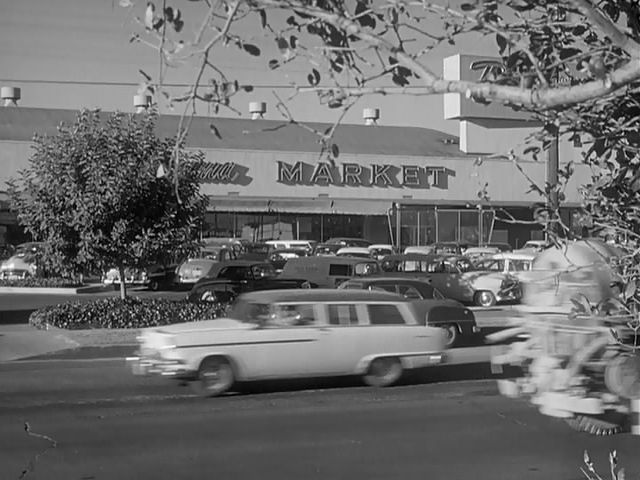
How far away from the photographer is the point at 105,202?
68.1ft

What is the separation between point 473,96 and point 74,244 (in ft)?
63.2

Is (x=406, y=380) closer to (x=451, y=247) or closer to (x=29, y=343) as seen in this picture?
(x=29, y=343)

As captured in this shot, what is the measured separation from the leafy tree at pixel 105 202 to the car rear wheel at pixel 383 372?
7.43 m

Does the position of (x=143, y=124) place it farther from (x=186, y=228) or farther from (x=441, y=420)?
(x=441, y=420)

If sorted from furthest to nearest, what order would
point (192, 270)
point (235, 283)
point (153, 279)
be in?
point (153, 279) < point (192, 270) < point (235, 283)

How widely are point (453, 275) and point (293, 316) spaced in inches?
591

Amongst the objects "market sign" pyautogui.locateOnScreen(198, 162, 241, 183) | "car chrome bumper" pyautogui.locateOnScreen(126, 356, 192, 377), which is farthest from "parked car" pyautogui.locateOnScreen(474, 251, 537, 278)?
"market sign" pyautogui.locateOnScreen(198, 162, 241, 183)

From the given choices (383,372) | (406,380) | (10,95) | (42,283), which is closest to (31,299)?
(42,283)

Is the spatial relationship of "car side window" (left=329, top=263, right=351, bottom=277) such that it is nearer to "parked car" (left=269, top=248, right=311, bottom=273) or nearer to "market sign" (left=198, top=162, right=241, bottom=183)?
"parked car" (left=269, top=248, right=311, bottom=273)

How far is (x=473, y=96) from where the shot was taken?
3119 mm

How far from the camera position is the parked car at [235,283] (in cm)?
2498

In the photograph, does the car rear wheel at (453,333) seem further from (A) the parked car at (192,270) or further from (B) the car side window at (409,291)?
(A) the parked car at (192,270)

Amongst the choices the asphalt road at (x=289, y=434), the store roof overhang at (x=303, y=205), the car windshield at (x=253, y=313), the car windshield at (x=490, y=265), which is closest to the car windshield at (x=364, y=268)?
the car windshield at (x=490, y=265)

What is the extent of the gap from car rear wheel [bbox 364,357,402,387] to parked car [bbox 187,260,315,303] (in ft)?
31.0
